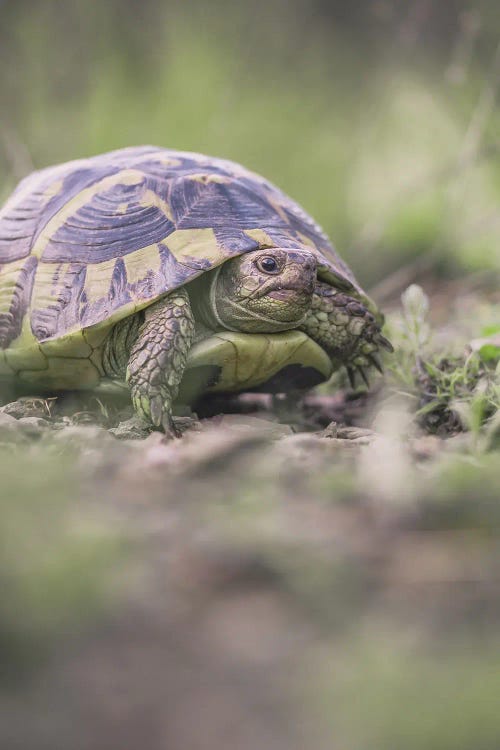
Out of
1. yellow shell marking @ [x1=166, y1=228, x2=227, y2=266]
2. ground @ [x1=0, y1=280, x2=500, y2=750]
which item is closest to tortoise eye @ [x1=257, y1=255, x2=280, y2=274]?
yellow shell marking @ [x1=166, y1=228, x2=227, y2=266]

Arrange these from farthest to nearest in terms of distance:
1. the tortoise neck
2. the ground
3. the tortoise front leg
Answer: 1. the tortoise neck
2. the tortoise front leg
3. the ground

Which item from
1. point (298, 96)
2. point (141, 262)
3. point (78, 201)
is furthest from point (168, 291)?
point (298, 96)

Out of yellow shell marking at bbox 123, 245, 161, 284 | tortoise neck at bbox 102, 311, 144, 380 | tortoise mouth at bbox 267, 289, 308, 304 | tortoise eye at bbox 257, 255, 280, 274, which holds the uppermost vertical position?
tortoise eye at bbox 257, 255, 280, 274

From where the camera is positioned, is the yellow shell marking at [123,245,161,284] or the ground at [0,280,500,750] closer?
the ground at [0,280,500,750]

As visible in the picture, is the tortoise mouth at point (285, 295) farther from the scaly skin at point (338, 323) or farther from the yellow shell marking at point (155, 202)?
the yellow shell marking at point (155, 202)

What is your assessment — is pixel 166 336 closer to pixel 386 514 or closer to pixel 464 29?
pixel 386 514

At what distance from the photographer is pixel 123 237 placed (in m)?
2.82

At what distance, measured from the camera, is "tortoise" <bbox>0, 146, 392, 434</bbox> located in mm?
2660

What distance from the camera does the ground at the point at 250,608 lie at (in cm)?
68

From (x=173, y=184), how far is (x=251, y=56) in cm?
430

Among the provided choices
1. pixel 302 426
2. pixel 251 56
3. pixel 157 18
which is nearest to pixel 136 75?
pixel 157 18

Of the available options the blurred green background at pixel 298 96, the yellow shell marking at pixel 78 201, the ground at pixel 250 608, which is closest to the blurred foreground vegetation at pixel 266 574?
the ground at pixel 250 608

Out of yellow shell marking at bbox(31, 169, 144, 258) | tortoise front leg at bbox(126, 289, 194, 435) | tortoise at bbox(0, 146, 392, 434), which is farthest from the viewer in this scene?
yellow shell marking at bbox(31, 169, 144, 258)

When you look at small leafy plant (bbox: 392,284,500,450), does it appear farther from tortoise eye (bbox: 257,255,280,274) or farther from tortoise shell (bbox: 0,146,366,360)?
tortoise eye (bbox: 257,255,280,274)
